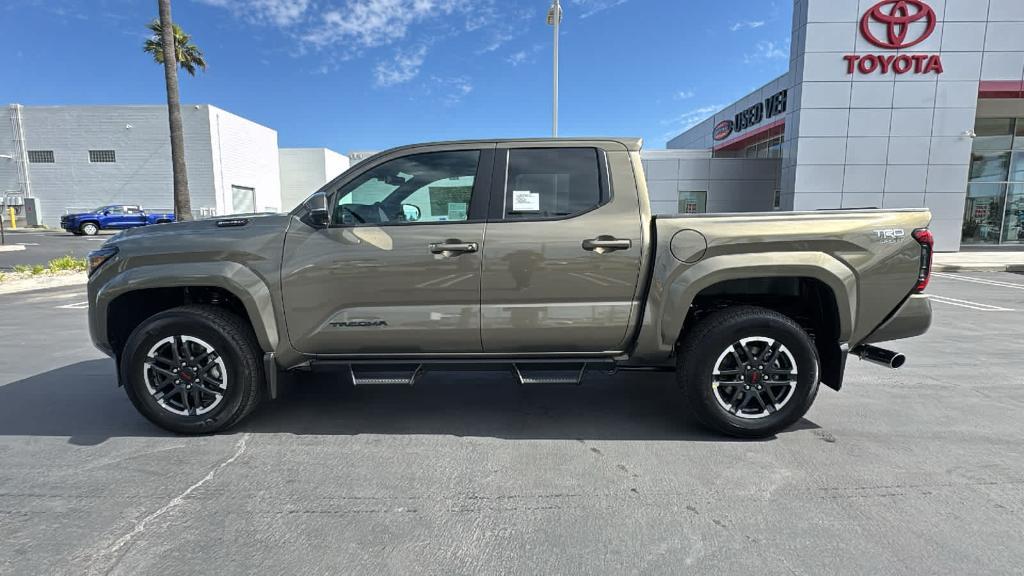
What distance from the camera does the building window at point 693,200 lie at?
21.0 meters

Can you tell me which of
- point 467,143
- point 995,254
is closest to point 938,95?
point 995,254

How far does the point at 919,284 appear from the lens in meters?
3.21

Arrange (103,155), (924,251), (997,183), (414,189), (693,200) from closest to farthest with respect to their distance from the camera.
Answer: (924,251) → (414,189) → (997,183) → (693,200) → (103,155)

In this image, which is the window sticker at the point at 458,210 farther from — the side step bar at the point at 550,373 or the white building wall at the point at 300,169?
the white building wall at the point at 300,169

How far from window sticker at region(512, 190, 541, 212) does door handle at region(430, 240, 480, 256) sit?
395 mm

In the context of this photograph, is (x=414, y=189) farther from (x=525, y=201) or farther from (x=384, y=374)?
(x=384, y=374)

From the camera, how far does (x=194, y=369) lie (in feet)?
11.0

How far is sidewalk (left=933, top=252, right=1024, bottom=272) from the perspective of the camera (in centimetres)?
1409

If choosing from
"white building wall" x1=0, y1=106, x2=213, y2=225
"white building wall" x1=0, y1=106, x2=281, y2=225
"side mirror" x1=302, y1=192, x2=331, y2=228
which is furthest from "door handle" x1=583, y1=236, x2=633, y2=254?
"white building wall" x1=0, y1=106, x2=213, y2=225

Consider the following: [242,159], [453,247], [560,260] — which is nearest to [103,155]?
[242,159]

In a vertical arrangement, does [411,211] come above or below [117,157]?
below

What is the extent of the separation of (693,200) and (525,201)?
64.3ft

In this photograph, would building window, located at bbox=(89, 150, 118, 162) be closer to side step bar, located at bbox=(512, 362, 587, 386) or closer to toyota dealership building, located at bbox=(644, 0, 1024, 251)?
toyota dealership building, located at bbox=(644, 0, 1024, 251)

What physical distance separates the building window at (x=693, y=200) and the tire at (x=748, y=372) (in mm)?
18915
